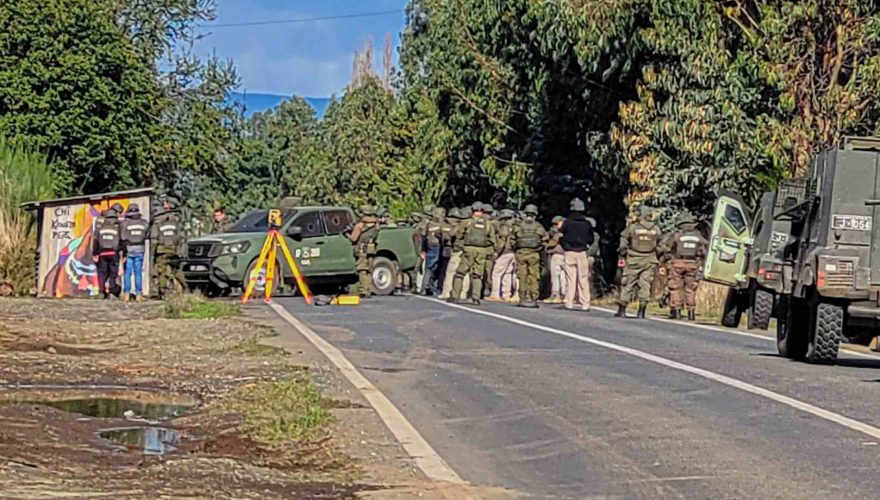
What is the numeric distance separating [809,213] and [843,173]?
76cm

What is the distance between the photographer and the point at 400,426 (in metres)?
10.8

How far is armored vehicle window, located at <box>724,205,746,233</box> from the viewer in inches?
935

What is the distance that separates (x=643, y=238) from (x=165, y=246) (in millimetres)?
9024

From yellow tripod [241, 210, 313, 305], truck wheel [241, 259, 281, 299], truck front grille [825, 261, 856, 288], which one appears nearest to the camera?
truck front grille [825, 261, 856, 288]

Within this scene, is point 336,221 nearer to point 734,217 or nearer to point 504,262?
point 504,262

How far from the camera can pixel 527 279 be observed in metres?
28.1

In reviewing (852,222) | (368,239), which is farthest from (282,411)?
(368,239)

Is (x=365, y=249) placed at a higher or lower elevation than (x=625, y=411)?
higher

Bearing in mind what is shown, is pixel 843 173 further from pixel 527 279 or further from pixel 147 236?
pixel 147 236

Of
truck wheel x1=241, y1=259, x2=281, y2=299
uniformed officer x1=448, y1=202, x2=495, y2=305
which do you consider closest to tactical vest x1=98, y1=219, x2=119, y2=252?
truck wheel x1=241, y1=259, x2=281, y2=299

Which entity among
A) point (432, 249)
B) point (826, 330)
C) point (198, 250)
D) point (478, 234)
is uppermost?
point (478, 234)

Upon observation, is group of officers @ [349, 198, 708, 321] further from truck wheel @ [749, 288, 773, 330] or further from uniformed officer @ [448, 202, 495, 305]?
truck wheel @ [749, 288, 773, 330]

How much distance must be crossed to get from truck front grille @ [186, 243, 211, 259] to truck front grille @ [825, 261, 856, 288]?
632 inches

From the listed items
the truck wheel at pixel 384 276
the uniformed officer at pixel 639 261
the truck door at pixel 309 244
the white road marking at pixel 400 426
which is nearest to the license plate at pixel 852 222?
the white road marking at pixel 400 426
